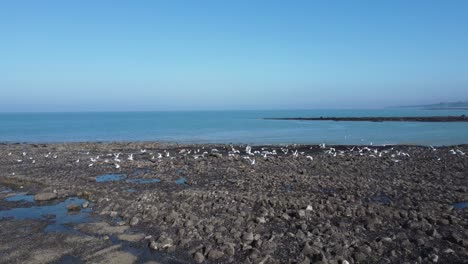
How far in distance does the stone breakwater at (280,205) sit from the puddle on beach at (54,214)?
1.63 feet

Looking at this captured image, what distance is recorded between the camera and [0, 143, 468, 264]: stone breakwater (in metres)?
8.42

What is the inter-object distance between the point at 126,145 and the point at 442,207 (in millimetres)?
29065

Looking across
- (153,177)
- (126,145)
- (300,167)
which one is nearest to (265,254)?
(153,177)

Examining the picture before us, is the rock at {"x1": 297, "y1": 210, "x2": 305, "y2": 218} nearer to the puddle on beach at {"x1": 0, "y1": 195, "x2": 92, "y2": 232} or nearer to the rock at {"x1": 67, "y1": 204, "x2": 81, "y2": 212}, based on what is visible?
the puddle on beach at {"x1": 0, "y1": 195, "x2": 92, "y2": 232}

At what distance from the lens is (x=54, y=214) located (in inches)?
473

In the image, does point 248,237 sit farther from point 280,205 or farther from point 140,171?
point 140,171

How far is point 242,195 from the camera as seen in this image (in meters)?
13.1

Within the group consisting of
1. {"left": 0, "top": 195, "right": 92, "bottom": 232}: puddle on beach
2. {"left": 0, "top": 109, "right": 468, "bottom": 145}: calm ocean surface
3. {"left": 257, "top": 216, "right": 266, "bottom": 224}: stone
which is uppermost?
{"left": 257, "top": 216, "right": 266, "bottom": 224}: stone

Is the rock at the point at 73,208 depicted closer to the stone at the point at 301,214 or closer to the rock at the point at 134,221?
the rock at the point at 134,221

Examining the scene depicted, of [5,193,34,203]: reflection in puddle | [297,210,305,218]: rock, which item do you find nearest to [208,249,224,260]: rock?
[297,210,305,218]: rock

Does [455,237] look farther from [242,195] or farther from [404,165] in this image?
[404,165]

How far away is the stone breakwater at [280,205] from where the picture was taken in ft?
27.6

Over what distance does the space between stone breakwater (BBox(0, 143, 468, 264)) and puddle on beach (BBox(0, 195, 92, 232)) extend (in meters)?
0.50

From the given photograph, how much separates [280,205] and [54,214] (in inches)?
263
